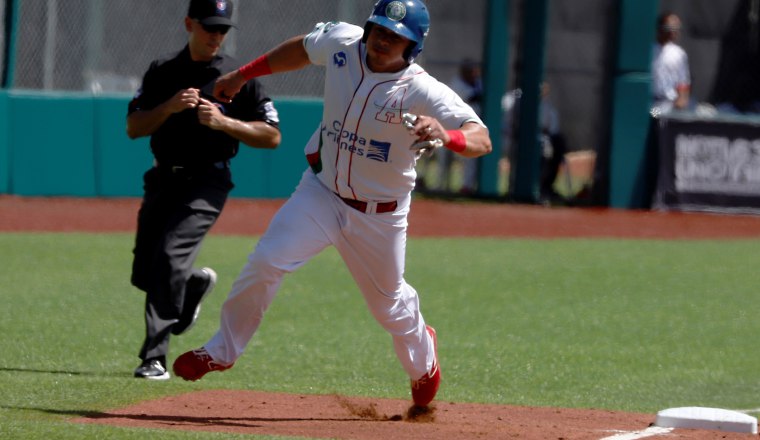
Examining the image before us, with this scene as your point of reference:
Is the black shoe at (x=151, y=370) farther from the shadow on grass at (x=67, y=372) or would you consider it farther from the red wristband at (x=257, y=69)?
the red wristband at (x=257, y=69)

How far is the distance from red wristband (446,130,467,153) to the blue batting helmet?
53cm

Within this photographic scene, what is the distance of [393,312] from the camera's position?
631cm

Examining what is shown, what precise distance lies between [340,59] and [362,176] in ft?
1.86

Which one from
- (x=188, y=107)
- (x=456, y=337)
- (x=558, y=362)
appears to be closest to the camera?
(x=188, y=107)

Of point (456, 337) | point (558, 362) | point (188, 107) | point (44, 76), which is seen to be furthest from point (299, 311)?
point (44, 76)

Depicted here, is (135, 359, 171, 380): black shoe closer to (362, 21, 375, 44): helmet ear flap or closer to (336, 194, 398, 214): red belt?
(336, 194, 398, 214): red belt

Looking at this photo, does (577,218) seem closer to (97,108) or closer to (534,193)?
(534,193)

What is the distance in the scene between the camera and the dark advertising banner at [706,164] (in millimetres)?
18297

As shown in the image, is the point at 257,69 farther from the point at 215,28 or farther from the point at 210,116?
the point at 215,28

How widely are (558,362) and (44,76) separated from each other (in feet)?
37.4

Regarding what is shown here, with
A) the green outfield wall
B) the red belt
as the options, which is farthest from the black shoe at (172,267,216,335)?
the green outfield wall

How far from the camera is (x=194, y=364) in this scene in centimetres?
614

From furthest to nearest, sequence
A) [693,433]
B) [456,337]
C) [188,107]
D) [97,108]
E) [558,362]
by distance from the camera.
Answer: [97,108] → [456,337] → [558,362] → [188,107] → [693,433]

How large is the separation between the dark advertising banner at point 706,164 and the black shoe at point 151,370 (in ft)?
40.1
